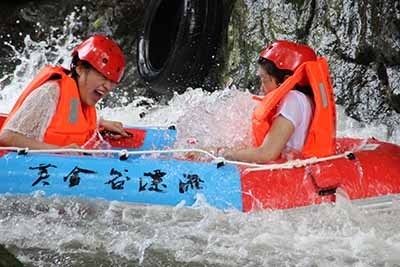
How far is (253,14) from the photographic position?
762 centimetres

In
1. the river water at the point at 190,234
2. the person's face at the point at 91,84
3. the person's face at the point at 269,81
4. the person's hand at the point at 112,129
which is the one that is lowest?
the river water at the point at 190,234

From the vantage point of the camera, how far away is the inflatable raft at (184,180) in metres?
4.28

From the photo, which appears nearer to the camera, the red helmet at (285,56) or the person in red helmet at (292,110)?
the person in red helmet at (292,110)

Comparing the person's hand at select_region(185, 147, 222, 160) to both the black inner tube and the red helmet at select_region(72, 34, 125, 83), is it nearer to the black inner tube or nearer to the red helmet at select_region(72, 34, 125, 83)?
the red helmet at select_region(72, 34, 125, 83)

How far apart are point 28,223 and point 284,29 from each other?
12.2 ft

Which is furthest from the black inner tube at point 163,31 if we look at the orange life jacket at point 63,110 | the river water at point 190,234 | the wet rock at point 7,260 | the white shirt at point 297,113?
the wet rock at point 7,260

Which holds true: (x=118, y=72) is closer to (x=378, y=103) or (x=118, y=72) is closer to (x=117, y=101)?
(x=378, y=103)

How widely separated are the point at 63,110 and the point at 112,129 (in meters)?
0.77

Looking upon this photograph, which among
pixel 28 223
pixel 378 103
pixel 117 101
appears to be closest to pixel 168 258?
pixel 28 223

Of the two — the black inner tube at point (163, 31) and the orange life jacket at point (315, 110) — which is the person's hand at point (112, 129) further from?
the black inner tube at point (163, 31)

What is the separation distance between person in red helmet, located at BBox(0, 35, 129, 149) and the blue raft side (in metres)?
0.15

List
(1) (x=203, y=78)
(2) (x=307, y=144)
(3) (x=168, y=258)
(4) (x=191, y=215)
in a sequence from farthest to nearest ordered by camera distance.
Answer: (1) (x=203, y=78)
(2) (x=307, y=144)
(4) (x=191, y=215)
(3) (x=168, y=258)

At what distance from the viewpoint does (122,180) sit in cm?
430

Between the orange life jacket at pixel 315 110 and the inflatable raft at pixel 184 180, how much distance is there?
0.14m
